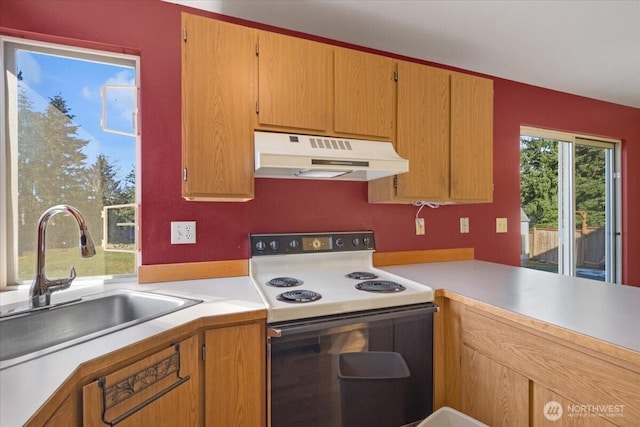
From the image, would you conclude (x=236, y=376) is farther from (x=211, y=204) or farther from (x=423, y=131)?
(x=423, y=131)

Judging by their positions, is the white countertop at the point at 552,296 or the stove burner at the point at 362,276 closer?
the white countertop at the point at 552,296

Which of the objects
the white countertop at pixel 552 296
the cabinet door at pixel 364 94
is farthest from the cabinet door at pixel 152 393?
the cabinet door at pixel 364 94

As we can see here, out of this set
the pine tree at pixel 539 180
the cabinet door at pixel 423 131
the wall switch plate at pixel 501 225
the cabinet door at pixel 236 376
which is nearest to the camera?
the cabinet door at pixel 236 376

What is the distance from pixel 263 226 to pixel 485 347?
49.1 inches

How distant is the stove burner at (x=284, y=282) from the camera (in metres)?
1.59

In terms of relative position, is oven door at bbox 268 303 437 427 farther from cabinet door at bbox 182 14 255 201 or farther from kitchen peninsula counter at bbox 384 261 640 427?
cabinet door at bbox 182 14 255 201

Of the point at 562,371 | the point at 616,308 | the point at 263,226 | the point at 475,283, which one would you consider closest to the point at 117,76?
the point at 263,226

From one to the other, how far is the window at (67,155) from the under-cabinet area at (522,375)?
1.69 meters

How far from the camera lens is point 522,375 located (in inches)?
47.9

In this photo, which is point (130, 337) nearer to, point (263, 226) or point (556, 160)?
point (263, 226)

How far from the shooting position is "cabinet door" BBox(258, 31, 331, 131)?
Answer: 1.58m

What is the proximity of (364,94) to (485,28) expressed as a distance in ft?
2.86

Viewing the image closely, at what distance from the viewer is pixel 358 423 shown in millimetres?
1315

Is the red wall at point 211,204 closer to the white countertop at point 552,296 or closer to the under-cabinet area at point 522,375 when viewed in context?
the white countertop at point 552,296
